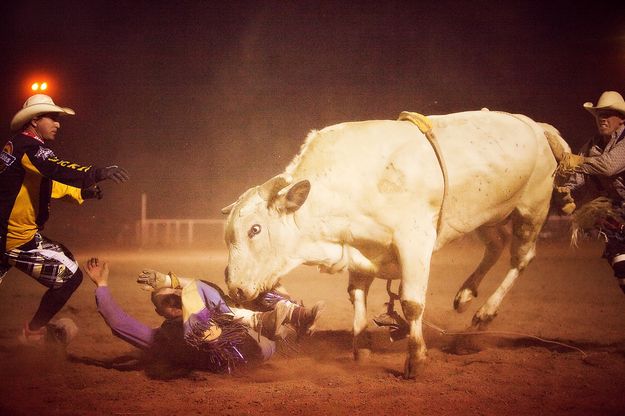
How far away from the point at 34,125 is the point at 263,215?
2072mm

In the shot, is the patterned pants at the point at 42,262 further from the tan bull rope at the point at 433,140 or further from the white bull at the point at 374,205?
the tan bull rope at the point at 433,140

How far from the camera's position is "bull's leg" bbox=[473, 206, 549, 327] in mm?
5043

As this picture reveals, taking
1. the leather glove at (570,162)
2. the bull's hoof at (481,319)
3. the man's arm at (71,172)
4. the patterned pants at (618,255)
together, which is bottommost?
the bull's hoof at (481,319)

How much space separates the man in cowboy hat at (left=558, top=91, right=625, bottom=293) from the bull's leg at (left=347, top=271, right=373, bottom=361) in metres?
2.08

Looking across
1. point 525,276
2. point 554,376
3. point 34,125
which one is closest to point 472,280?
point 554,376

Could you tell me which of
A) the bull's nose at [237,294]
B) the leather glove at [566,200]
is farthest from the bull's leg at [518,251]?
the bull's nose at [237,294]

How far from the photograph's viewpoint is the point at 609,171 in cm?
440

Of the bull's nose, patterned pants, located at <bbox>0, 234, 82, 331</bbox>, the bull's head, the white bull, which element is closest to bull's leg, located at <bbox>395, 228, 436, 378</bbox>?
the white bull

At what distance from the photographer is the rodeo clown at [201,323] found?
3957 mm

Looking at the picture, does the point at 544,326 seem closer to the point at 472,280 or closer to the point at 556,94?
the point at 472,280

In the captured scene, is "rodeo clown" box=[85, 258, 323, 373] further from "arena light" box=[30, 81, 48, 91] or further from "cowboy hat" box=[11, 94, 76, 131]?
"arena light" box=[30, 81, 48, 91]

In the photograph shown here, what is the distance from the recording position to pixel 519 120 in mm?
4953

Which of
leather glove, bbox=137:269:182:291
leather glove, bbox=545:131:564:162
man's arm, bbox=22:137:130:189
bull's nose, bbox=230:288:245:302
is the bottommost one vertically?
bull's nose, bbox=230:288:245:302

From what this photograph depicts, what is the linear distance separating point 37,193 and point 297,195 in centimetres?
216
